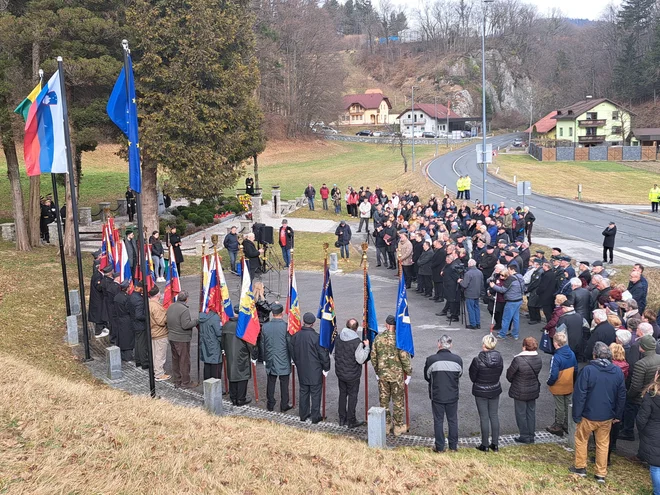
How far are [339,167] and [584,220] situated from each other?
114 feet

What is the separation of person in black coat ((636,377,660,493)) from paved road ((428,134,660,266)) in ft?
48.1

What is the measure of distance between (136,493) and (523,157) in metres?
66.8

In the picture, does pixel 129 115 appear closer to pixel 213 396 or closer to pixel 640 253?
pixel 213 396

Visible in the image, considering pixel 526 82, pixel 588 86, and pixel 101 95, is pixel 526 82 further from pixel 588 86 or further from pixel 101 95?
pixel 101 95

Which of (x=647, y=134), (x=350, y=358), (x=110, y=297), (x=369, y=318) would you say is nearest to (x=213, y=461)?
(x=350, y=358)

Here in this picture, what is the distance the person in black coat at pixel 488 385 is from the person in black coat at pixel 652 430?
6.31ft

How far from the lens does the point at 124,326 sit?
42.4 feet

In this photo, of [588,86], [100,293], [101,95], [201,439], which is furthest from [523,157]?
[201,439]

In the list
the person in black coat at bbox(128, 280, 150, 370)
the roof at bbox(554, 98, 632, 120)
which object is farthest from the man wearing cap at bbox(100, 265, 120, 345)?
the roof at bbox(554, 98, 632, 120)

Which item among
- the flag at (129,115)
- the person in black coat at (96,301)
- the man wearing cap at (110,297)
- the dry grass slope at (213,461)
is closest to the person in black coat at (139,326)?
the man wearing cap at (110,297)

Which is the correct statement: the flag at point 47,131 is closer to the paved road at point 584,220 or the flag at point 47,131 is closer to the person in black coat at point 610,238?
the person in black coat at point 610,238

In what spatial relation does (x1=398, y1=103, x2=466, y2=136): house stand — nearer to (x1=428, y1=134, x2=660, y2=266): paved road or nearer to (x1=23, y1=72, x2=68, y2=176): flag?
(x1=428, y1=134, x2=660, y2=266): paved road

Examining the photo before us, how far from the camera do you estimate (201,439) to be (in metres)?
8.29

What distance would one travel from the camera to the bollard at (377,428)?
8.84 metres
